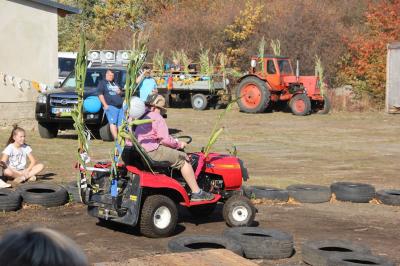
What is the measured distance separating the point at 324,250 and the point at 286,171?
243 inches

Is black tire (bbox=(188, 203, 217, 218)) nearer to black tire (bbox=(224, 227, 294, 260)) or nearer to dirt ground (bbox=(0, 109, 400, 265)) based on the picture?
dirt ground (bbox=(0, 109, 400, 265))

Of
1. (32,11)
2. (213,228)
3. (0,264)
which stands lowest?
(213,228)

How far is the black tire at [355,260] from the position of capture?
617cm

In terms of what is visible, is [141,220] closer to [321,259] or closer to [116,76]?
[321,259]

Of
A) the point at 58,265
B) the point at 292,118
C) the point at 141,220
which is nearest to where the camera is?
the point at 58,265

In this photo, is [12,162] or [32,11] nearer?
[12,162]

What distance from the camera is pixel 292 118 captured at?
2577 centimetres

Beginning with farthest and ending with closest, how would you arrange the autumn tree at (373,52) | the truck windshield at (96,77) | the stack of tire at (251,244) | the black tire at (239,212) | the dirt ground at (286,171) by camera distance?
the autumn tree at (373,52)
the truck windshield at (96,77)
the black tire at (239,212)
the dirt ground at (286,171)
the stack of tire at (251,244)

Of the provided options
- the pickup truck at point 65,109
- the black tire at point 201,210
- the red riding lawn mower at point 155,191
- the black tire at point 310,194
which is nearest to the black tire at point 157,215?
A: the red riding lawn mower at point 155,191

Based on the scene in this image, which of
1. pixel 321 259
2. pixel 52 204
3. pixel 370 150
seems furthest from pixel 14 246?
pixel 370 150

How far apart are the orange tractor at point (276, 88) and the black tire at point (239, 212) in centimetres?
1877

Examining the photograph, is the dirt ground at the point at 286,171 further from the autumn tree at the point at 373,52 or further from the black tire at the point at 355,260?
the autumn tree at the point at 373,52

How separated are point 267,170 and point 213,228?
4.72 m

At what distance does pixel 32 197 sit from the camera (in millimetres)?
9203
